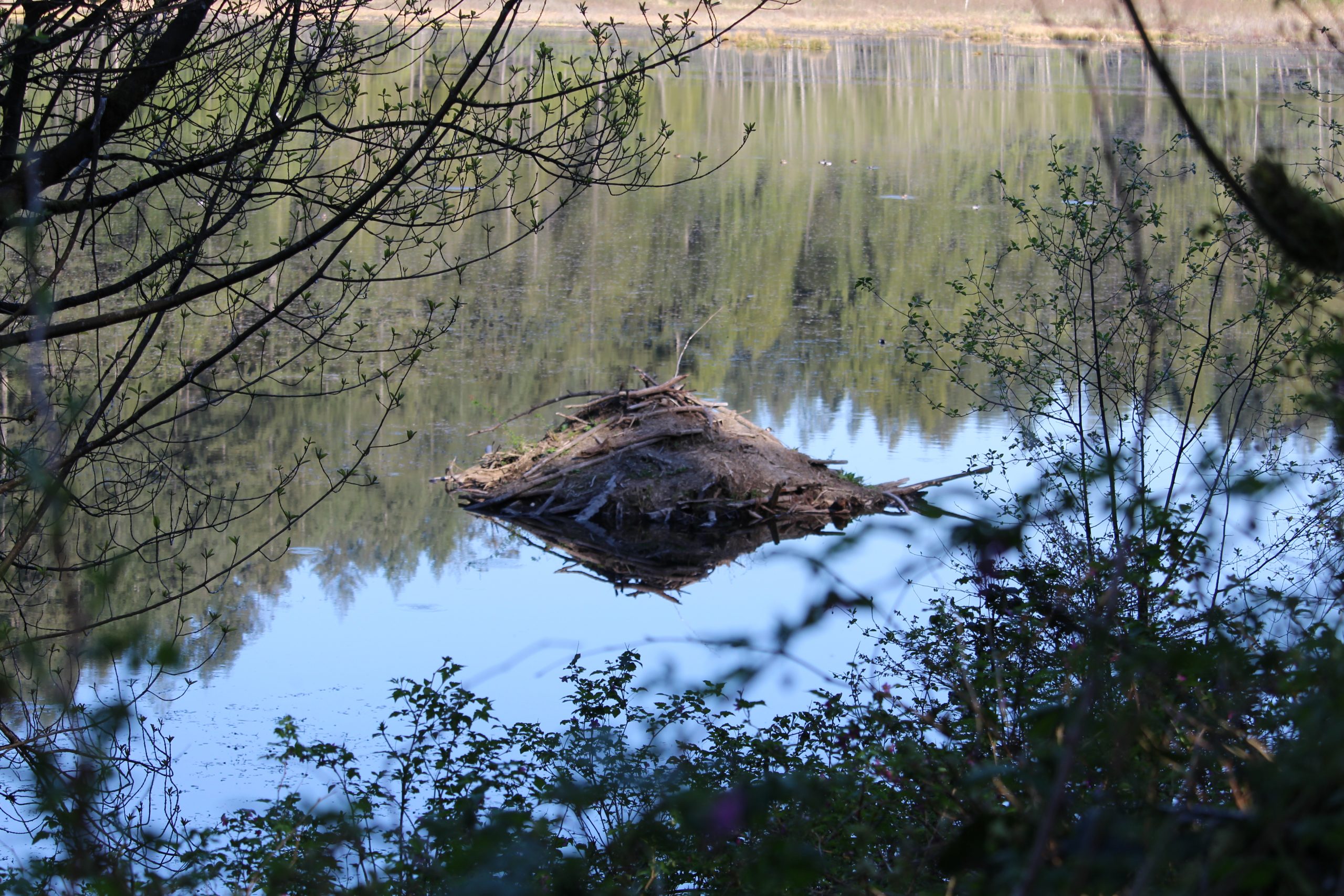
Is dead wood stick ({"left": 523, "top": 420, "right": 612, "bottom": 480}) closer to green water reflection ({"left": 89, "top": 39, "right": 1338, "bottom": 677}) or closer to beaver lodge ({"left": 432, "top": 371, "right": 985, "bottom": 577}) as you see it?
beaver lodge ({"left": 432, "top": 371, "right": 985, "bottom": 577})

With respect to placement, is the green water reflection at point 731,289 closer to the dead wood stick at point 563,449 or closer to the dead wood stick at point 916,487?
the dead wood stick at point 916,487

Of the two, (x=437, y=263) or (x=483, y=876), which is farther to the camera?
(x=437, y=263)

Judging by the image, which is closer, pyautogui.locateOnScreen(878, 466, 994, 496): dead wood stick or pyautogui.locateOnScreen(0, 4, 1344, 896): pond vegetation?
pyautogui.locateOnScreen(0, 4, 1344, 896): pond vegetation

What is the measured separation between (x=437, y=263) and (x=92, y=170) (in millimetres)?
15958

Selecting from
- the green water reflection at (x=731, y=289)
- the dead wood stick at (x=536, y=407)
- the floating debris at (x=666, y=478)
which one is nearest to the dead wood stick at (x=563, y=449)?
the floating debris at (x=666, y=478)

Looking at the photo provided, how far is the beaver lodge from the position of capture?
845 cm

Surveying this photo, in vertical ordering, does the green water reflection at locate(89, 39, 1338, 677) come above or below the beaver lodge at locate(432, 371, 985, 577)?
above

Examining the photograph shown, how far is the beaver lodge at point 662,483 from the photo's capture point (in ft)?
27.7

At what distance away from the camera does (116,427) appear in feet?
9.65

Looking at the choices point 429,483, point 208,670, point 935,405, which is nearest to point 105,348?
point 429,483

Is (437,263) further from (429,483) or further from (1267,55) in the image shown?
(1267,55)

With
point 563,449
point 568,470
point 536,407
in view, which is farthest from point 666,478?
point 536,407

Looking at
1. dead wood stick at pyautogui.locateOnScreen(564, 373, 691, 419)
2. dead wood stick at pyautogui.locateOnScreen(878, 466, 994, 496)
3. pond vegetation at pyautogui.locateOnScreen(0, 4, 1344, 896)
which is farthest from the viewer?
dead wood stick at pyautogui.locateOnScreen(564, 373, 691, 419)

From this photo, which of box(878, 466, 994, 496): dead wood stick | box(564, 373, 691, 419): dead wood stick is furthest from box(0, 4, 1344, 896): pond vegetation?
box(878, 466, 994, 496): dead wood stick
